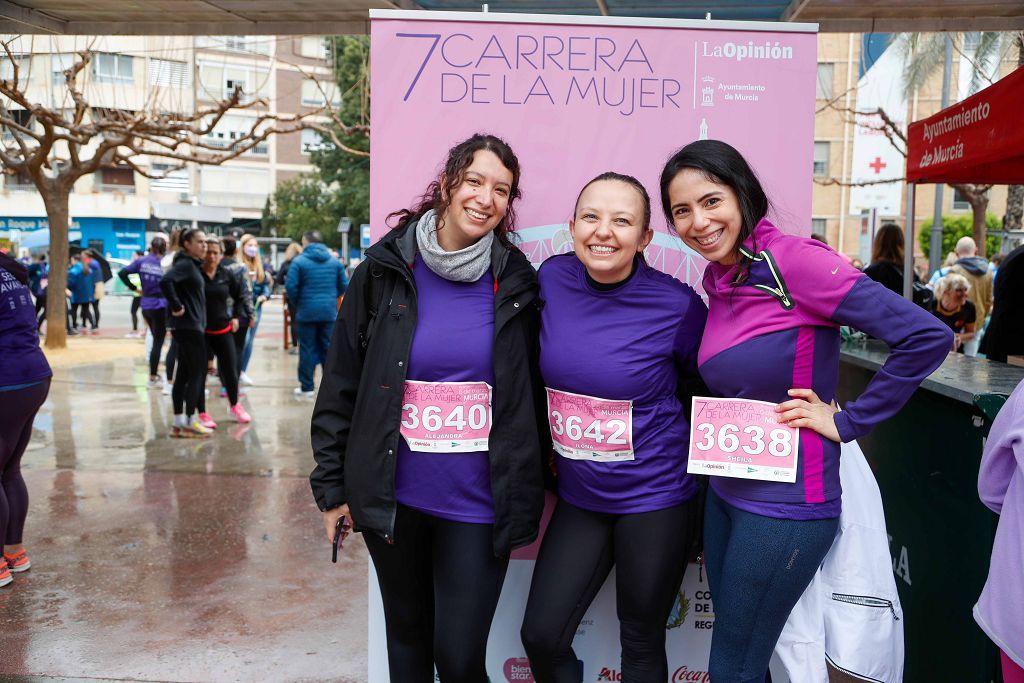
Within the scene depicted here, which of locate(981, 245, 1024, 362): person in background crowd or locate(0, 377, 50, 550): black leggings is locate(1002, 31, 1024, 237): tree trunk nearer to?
locate(981, 245, 1024, 362): person in background crowd

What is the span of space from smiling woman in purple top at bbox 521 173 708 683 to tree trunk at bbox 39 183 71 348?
12832 mm

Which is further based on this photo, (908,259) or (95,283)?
(95,283)

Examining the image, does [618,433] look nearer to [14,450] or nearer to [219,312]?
[14,450]

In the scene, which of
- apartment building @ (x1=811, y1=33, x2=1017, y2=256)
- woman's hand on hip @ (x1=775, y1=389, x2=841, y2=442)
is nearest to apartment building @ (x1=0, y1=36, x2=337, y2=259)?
apartment building @ (x1=811, y1=33, x2=1017, y2=256)

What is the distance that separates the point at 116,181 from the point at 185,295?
44.1m

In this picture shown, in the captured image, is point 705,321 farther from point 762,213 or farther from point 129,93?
point 129,93

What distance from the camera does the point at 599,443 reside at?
244 centimetres

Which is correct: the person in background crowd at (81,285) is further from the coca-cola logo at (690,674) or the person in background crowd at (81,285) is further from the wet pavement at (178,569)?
the coca-cola logo at (690,674)

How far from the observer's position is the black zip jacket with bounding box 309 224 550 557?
8.05ft

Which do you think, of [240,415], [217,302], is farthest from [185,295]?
[240,415]

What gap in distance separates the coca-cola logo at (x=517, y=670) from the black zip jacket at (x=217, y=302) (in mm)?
5790

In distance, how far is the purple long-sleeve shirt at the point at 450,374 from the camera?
246 cm

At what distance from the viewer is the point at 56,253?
13773 millimetres

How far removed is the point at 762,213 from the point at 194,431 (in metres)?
6.87
